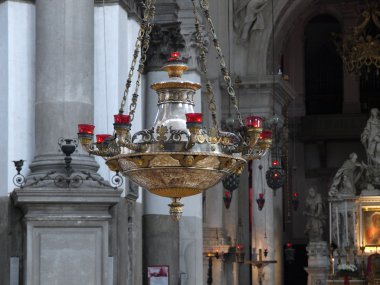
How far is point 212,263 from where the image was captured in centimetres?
2933

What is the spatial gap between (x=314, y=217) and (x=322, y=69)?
7.29 meters

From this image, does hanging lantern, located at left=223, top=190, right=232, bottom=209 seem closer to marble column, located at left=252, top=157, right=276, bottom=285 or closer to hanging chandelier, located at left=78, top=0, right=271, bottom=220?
marble column, located at left=252, top=157, right=276, bottom=285

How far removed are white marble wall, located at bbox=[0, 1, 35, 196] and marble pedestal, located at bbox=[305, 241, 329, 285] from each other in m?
20.6

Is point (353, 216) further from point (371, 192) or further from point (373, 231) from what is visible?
point (371, 192)

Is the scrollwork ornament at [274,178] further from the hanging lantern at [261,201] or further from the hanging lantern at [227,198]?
the hanging lantern at [261,201]

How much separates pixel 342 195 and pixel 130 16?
18354 mm

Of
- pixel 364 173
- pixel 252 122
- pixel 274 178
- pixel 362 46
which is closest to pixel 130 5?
pixel 252 122

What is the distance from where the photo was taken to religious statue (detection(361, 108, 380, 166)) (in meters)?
35.4

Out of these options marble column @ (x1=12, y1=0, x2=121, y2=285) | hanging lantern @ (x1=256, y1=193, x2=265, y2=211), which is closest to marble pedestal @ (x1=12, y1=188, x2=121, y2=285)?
marble column @ (x1=12, y1=0, x2=121, y2=285)

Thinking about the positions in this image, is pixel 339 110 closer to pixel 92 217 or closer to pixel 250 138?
pixel 92 217

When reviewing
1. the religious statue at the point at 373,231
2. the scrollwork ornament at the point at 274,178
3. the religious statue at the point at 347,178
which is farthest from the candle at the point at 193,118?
the religious statue at the point at 373,231

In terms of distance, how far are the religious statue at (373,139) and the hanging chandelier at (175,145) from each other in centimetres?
2451

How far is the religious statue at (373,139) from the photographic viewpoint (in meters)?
35.4

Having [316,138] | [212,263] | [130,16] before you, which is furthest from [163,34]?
[316,138]
